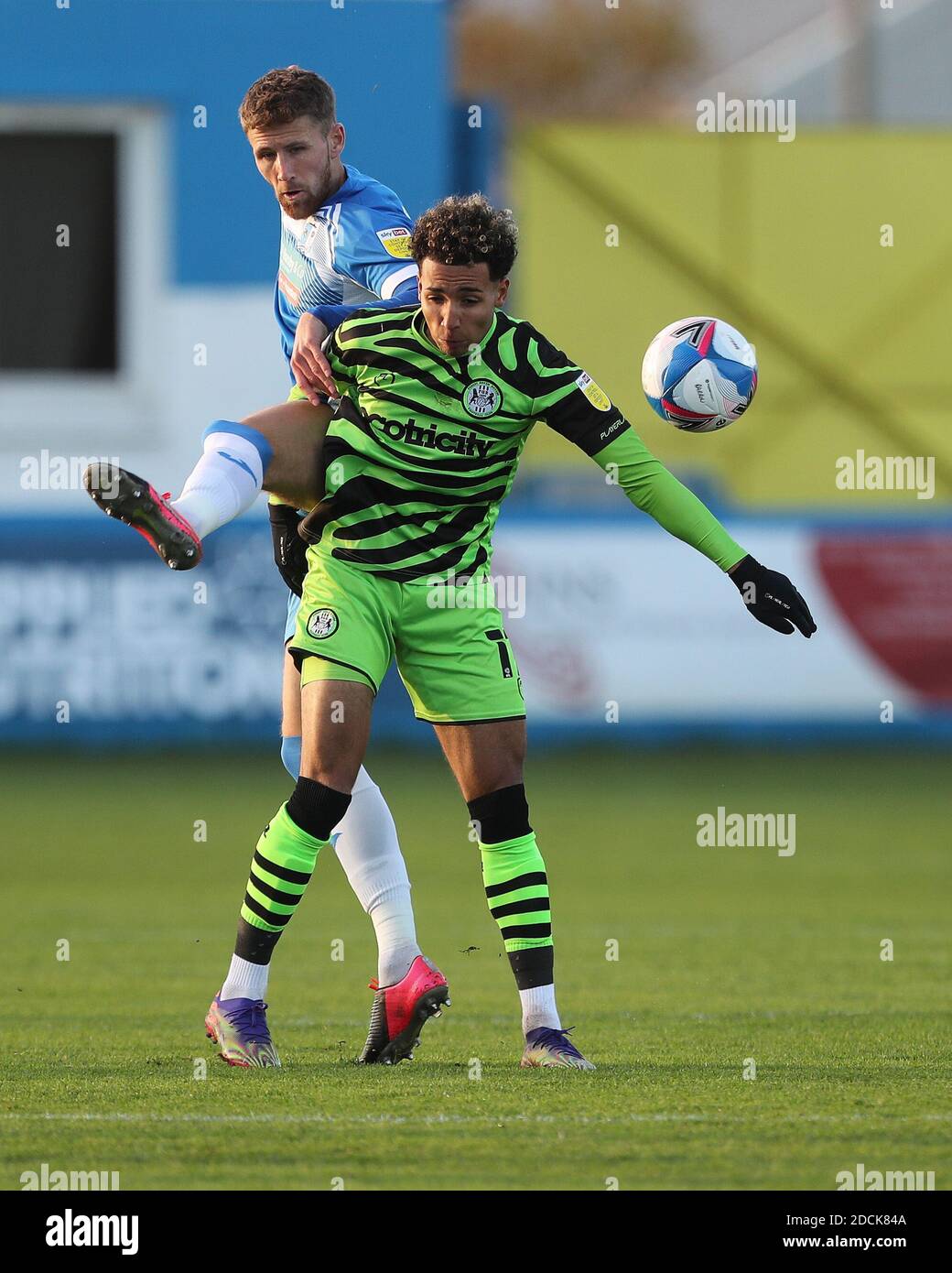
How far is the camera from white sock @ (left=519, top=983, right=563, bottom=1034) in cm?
577

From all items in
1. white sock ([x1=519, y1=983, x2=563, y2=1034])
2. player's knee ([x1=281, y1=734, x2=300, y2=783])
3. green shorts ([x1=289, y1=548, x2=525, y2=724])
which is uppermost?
green shorts ([x1=289, y1=548, x2=525, y2=724])

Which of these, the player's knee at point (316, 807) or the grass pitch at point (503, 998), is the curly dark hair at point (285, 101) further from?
the grass pitch at point (503, 998)

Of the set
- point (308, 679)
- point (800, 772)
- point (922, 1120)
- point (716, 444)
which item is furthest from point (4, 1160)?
point (716, 444)

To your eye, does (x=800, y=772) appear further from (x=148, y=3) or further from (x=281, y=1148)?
(x=281, y=1148)

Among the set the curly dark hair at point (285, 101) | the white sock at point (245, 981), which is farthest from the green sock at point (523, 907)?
the curly dark hair at point (285, 101)

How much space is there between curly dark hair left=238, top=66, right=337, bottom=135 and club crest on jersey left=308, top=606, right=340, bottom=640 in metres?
1.43

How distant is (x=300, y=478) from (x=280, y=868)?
1.10 m

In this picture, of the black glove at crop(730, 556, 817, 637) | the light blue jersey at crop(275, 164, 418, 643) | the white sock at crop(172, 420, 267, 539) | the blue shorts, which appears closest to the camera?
A: the white sock at crop(172, 420, 267, 539)

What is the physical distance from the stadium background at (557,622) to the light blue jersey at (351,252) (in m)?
2.06

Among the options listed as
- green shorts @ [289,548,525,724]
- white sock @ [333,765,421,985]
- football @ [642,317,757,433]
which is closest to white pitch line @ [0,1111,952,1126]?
white sock @ [333,765,421,985]

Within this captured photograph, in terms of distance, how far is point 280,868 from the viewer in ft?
18.5

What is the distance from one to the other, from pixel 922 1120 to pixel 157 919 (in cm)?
487

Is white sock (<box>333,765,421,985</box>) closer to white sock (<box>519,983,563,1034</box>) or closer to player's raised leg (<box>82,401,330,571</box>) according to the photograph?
white sock (<box>519,983,563,1034</box>)

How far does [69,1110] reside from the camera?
5133mm
